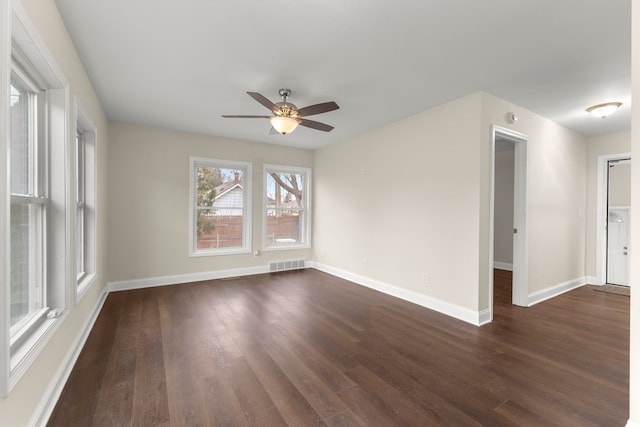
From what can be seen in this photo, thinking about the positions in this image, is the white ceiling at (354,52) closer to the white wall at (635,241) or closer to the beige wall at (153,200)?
the white wall at (635,241)

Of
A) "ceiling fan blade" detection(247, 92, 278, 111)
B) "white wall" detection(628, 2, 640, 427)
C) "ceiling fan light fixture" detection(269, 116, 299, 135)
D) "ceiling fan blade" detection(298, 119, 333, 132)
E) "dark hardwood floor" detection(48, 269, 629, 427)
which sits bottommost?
"dark hardwood floor" detection(48, 269, 629, 427)

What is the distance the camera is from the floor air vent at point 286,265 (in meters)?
5.64

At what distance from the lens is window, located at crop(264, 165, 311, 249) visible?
18.8 feet

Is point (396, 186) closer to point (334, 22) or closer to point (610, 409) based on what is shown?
point (334, 22)

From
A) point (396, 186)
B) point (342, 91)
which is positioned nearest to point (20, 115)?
point (342, 91)

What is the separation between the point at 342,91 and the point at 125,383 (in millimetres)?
3292

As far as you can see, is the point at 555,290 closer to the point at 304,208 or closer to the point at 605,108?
the point at 605,108

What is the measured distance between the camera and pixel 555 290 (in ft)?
13.7

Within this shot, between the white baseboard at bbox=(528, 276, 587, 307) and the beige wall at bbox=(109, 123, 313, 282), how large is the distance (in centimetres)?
479

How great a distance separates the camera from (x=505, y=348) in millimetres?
2594

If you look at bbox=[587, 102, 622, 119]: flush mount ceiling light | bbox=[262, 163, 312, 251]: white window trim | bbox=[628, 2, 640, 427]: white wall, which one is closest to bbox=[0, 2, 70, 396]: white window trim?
bbox=[628, 2, 640, 427]: white wall

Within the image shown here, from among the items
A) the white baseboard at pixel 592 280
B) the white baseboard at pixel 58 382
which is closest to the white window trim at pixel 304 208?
the white baseboard at pixel 58 382

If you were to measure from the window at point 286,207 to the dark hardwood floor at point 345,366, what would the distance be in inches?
86.6

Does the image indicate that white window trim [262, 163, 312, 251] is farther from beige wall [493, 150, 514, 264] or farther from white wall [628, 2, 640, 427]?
white wall [628, 2, 640, 427]
